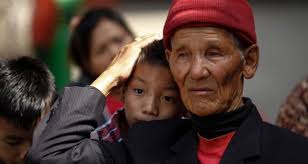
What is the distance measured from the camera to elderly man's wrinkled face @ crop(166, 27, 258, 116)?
3402 mm

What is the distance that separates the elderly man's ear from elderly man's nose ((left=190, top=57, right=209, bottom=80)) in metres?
0.18

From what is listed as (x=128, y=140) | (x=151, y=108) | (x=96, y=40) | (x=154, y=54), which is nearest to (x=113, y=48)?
(x=96, y=40)

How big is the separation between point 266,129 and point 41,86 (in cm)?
130

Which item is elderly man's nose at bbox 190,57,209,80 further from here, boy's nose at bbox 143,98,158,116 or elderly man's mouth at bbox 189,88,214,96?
boy's nose at bbox 143,98,158,116

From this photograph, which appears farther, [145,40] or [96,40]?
[96,40]

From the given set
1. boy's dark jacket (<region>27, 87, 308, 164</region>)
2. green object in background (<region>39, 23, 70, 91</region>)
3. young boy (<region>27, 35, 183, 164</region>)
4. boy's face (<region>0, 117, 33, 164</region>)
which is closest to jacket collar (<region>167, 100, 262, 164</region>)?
boy's dark jacket (<region>27, 87, 308, 164</region>)

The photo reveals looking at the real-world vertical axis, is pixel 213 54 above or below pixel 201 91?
above

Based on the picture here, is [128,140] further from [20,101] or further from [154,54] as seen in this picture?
[20,101]

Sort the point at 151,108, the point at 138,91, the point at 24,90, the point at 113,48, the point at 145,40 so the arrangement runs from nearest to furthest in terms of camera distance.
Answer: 1. the point at 151,108
2. the point at 138,91
3. the point at 145,40
4. the point at 24,90
5. the point at 113,48

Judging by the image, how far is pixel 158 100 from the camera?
3.85 m

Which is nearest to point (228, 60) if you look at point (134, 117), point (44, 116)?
point (134, 117)

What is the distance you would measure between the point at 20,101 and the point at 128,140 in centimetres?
74

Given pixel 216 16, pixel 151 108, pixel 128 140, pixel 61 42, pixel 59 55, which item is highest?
pixel 216 16

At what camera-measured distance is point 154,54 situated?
12.8 ft
